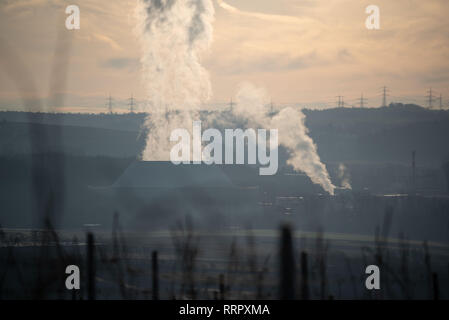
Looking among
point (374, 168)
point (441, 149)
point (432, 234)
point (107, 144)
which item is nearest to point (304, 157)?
point (432, 234)

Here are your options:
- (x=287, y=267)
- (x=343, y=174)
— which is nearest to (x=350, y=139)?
(x=343, y=174)

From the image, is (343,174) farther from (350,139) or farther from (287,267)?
(287,267)

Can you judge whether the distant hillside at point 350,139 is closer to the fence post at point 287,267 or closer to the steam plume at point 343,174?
the steam plume at point 343,174

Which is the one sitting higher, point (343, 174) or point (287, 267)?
point (343, 174)

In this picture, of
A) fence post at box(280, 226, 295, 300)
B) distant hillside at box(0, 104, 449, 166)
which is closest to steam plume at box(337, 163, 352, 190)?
distant hillside at box(0, 104, 449, 166)

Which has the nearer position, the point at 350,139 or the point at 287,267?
the point at 287,267

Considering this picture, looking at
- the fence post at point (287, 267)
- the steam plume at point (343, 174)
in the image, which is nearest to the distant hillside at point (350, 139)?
Answer: the steam plume at point (343, 174)

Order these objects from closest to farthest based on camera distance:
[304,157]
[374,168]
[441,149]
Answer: [304,157]
[374,168]
[441,149]

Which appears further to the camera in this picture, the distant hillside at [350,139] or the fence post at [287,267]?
the distant hillside at [350,139]

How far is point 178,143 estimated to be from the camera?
47.8m

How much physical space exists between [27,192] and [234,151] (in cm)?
3404

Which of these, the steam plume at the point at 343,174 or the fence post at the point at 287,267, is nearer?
the fence post at the point at 287,267
